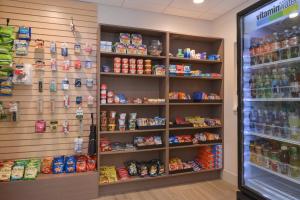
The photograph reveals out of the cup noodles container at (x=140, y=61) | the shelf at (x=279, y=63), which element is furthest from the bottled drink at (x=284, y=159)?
the cup noodles container at (x=140, y=61)

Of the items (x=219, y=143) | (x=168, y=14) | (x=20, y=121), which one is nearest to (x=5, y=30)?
(x=20, y=121)

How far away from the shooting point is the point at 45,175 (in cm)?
283

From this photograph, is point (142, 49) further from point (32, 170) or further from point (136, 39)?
point (32, 170)

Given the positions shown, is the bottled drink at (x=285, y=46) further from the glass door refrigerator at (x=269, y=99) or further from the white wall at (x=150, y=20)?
the white wall at (x=150, y=20)

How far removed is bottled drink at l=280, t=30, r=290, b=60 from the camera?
6.82 feet

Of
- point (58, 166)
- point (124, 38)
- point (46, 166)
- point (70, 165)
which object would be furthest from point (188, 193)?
point (124, 38)

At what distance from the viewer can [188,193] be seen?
3.21 metres

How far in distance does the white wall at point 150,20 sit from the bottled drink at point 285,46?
2034 millimetres

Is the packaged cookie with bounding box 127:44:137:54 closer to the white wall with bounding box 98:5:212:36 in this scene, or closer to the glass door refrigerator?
the white wall with bounding box 98:5:212:36

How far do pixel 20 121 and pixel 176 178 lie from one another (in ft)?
8.42

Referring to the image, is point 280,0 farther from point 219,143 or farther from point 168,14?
point 219,143

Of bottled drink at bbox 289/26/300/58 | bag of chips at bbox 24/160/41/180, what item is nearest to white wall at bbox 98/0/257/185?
bottled drink at bbox 289/26/300/58

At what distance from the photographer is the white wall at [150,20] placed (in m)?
3.45

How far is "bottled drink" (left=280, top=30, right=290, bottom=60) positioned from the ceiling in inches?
56.3
